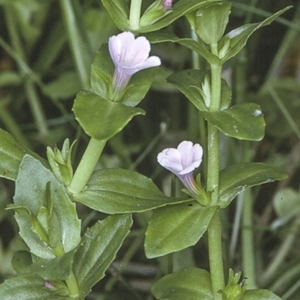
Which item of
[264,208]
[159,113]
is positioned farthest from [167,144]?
[264,208]

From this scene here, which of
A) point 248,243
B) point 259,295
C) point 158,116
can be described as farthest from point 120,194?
point 158,116

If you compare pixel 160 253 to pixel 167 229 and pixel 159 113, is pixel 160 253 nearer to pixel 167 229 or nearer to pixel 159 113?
pixel 167 229

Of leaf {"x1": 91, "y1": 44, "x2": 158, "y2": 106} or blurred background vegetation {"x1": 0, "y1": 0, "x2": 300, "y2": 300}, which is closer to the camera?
leaf {"x1": 91, "y1": 44, "x2": 158, "y2": 106}

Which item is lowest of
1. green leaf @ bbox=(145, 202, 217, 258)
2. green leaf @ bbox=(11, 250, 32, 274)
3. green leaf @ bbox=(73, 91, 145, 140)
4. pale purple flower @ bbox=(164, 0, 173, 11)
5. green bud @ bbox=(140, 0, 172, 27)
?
green leaf @ bbox=(11, 250, 32, 274)

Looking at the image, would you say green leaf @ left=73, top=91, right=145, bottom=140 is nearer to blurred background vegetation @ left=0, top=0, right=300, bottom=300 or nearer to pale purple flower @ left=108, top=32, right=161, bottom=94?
pale purple flower @ left=108, top=32, right=161, bottom=94

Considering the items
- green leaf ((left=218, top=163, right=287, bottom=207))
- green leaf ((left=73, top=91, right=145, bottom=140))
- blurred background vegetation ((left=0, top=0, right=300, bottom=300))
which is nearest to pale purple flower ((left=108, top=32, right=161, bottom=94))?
green leaf ((left=73, top=91, right=145, bottom=140))

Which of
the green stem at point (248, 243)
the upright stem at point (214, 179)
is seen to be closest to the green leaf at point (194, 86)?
the upright stem at point (214, 179)
